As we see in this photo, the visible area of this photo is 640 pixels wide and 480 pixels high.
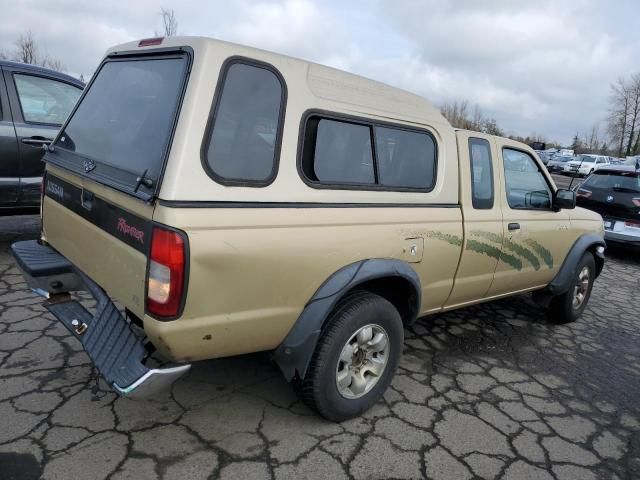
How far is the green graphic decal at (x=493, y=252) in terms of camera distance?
11.1 ft

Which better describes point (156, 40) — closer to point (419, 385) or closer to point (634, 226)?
point (419, 385)

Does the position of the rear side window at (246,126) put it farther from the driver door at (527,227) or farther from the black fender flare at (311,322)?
the driver door at (527,227)

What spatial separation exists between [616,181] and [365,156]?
731 centimetres

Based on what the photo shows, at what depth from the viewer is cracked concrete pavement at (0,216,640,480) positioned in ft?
→ 7.80

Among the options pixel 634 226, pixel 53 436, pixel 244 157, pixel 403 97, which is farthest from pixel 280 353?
pixel 634 226

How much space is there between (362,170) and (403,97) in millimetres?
633

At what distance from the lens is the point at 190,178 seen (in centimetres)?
203

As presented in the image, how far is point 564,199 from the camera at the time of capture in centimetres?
409

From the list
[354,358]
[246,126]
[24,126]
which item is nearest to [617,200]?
[354,358]

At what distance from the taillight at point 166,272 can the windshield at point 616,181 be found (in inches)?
327

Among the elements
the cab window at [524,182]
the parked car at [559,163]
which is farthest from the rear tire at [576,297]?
the parked car at [559,163]

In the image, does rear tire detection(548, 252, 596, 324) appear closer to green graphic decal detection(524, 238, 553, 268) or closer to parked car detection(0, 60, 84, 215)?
green graphic decal detection(524, 238, 553, 268)

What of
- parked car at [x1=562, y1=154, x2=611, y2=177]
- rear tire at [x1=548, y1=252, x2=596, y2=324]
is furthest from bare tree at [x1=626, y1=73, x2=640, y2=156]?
rear tire at [x1=548, y1=252, x2=596, y2=324]

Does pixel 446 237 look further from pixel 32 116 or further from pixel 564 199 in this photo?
pixel 32 116
